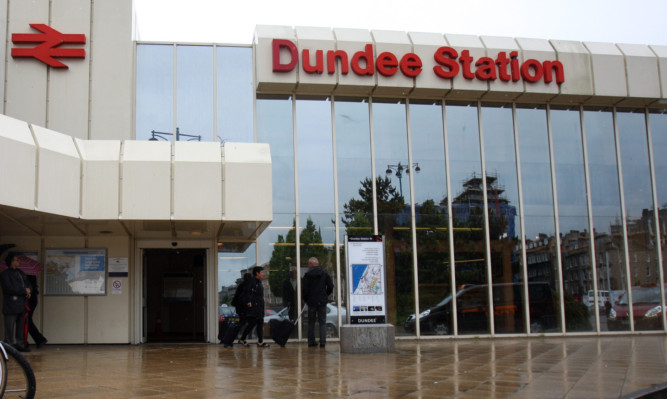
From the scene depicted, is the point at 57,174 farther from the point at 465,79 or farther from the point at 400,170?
the point at 465,79

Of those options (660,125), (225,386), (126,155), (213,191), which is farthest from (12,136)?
(660,125)

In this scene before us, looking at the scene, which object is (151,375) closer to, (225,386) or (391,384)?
(225,386)

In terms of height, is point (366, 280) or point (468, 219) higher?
point (468, 219)

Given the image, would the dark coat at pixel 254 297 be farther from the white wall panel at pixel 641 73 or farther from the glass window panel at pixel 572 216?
the white wall panel at pixel 641 73

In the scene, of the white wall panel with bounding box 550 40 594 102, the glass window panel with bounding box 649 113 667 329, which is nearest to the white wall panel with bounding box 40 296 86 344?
the white wall panel with bounding box 550 40 594 102

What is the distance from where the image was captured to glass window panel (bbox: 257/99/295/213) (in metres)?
13.9

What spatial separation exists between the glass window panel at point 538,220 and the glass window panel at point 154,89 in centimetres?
824

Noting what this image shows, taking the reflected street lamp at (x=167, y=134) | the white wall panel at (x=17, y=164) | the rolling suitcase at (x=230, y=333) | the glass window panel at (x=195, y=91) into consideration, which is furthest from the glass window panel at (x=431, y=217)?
the white wall panel at (x=17, y=164)

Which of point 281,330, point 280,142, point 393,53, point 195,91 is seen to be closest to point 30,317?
point 281,330

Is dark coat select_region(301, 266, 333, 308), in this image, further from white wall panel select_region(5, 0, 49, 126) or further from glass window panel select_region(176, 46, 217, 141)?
white wall panel select_region(5, 0, 49, 126)

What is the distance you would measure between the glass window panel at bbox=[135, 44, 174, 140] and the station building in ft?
0.10

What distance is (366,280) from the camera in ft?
37.2

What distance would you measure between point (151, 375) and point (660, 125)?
45.8 ft

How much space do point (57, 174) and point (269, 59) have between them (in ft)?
17.4
